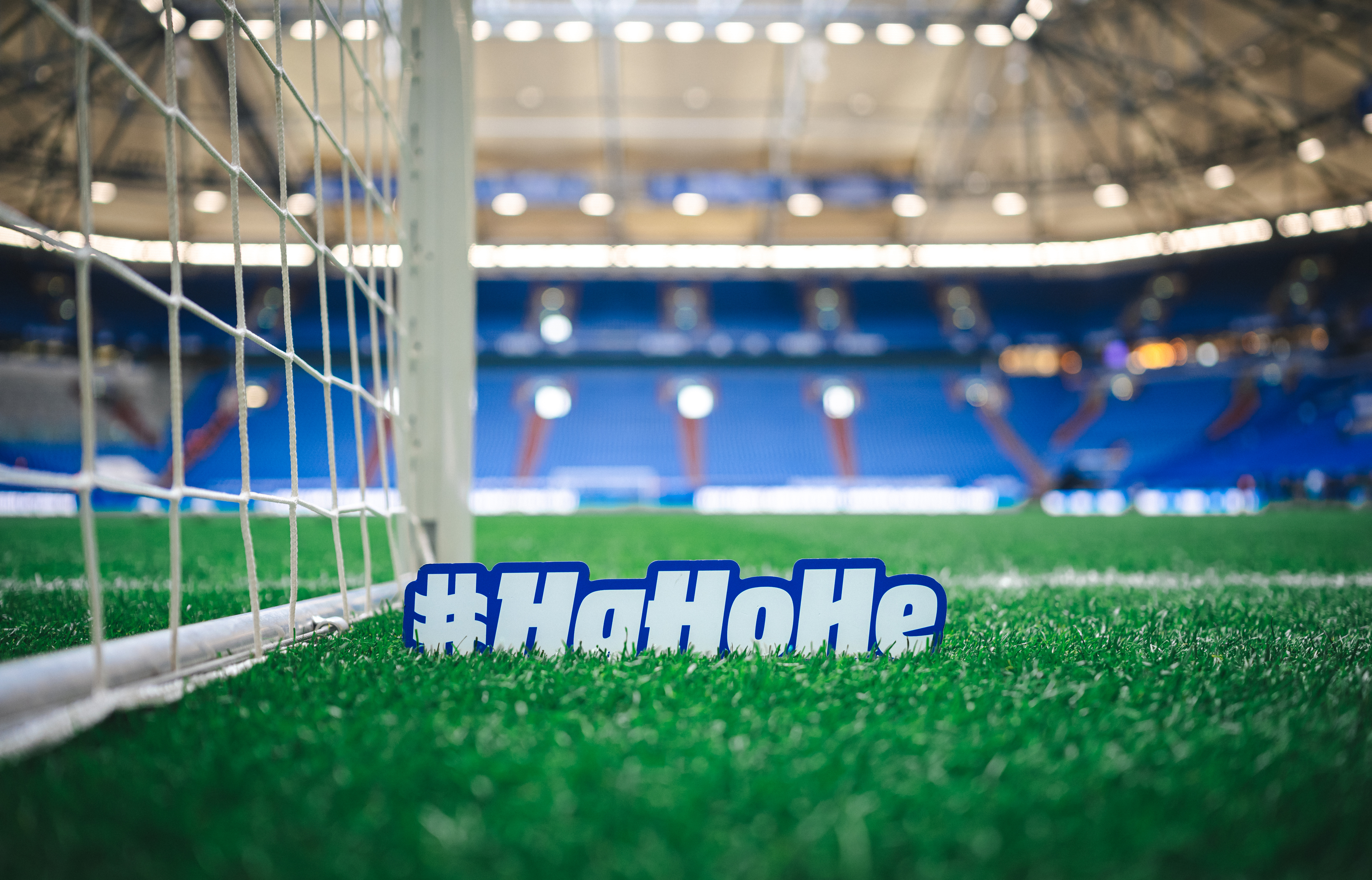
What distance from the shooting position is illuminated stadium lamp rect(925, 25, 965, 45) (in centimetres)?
1120

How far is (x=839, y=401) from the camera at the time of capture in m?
18.8

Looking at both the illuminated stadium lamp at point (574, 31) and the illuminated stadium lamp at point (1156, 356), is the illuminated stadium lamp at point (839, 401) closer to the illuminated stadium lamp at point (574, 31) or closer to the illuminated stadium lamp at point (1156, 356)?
the illuminated stadium lamp at point (1156, 356)

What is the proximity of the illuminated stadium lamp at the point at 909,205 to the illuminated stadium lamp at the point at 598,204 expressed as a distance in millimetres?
5750

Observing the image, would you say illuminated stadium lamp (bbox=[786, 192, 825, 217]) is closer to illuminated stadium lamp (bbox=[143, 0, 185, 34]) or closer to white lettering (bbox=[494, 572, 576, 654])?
illuminated stadium lamp (bbox=[143, 0, 185, 34])

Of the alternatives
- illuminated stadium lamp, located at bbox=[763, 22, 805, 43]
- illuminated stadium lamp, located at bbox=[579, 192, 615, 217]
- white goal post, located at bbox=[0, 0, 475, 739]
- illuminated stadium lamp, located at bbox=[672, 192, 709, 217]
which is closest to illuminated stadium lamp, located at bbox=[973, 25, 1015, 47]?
illuminated stadium lamp, located at bbox=[763, 22, 805, 43]

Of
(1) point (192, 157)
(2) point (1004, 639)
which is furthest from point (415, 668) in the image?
(1) point (192, 157)

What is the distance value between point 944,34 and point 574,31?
5537 millimetres

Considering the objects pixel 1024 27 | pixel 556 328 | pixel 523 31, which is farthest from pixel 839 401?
pixel 523 31

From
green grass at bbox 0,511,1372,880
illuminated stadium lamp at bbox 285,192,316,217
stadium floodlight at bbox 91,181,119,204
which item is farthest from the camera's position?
illuminated stadium lamp at bbox 285,192,316,217

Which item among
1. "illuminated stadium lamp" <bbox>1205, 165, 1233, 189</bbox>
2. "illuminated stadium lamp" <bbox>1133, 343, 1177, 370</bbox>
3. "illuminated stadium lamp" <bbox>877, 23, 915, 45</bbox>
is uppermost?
"illuminated stadium lamp" <bbox>877, 23, 915, 45</bbox>

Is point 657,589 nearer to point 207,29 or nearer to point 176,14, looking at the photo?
point 176,14

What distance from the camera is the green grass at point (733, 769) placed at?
2.13 ft

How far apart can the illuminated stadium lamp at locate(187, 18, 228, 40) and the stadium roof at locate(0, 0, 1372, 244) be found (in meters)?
0.06

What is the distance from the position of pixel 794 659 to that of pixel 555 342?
1748 cm
